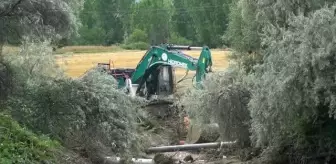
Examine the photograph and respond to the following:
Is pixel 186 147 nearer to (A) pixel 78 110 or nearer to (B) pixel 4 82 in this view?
(A) pixel 78 110

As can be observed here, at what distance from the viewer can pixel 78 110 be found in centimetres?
1475

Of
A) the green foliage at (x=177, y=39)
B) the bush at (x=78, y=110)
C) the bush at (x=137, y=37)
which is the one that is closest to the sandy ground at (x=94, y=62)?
the bush at (x=78, y=110)

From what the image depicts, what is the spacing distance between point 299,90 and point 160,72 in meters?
13.2

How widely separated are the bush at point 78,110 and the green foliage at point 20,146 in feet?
4.09

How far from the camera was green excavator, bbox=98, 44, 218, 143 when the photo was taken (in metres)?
24.7

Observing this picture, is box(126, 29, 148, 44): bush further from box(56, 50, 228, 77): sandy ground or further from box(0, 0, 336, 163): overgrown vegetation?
box(0, 0, 336, 163): overgrown vegetation

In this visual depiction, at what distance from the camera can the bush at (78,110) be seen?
14617 mm

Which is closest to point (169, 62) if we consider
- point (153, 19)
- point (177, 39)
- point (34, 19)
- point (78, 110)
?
point (78, 110)

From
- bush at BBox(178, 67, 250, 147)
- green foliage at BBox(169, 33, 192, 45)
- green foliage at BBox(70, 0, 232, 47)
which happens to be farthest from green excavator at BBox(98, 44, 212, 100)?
green foliage at BBox(169, 33, 192, 45)

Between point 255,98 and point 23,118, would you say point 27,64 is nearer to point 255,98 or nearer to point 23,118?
point 23,118

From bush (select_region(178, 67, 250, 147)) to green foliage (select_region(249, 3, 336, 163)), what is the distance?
1883 mm

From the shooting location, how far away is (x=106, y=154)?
1521 centimetres

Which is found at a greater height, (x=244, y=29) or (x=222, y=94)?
(x=244, y=29)

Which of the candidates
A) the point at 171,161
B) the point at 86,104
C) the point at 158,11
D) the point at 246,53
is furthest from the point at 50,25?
the point at 158,11
